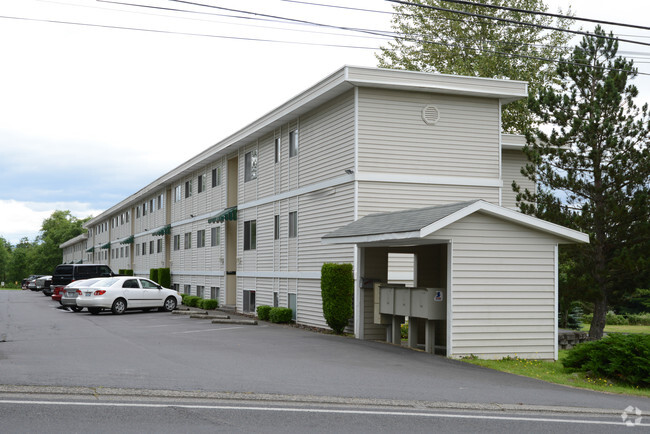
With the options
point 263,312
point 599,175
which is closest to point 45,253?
point 263,312

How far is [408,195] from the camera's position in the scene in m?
21.1

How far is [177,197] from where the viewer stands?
42.9 m

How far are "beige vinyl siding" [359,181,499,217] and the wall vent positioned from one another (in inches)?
78.7

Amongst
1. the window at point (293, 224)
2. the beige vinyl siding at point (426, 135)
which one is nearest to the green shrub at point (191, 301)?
the window at point (293, 224)

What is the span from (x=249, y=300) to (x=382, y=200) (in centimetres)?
1111

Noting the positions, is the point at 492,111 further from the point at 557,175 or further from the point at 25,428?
the point at 25,428

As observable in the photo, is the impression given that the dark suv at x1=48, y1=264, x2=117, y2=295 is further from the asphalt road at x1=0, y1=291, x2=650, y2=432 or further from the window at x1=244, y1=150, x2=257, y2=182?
the asphalt road at x1=0, y1=291, x2=650, y2=432

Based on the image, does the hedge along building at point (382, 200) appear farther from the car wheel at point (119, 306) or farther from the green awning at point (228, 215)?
the car wheel at point (119, 306)

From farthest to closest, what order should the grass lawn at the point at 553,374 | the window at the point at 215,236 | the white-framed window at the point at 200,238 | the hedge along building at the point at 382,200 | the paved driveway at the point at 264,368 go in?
the white-framed window at the point at 200,238
the window at the point at 215,236
the hedge along building at the point at 382,200
the grass lawn at the point at 553,374
the paved driveway at the point at 264,368

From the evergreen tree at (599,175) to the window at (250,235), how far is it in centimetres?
1191

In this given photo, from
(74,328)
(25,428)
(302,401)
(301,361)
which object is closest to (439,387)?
(302,401)

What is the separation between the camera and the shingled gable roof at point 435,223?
14469 mm

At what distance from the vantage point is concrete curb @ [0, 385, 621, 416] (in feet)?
31.3

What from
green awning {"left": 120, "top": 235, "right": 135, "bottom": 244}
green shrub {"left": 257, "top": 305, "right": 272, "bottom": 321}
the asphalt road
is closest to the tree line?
green awning {"left": 120, "top": 235, "right": 135, "bottom": 244}
